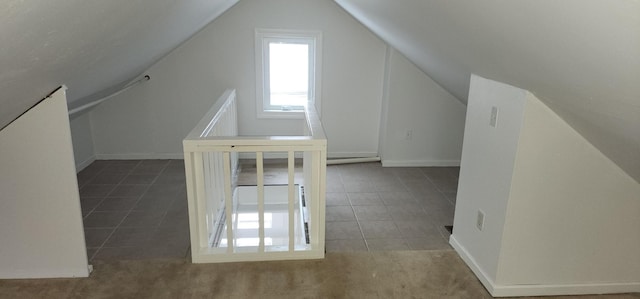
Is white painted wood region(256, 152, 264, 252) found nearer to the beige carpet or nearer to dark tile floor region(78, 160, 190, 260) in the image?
the beige carpet

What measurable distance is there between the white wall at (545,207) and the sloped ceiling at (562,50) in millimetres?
98

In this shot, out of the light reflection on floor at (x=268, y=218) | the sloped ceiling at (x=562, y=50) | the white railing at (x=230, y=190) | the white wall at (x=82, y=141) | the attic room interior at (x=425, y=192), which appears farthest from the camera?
the white wall at (x=82, y=141)

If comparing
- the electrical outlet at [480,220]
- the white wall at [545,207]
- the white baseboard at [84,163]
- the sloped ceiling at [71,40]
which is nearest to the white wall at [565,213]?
the white wall at [545,207]

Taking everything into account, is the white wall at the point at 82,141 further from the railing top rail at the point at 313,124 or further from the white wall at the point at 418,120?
the white wall at the point at 418,120

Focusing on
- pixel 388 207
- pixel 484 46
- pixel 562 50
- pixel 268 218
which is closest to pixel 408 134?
pixel 388 207

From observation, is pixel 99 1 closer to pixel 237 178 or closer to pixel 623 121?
pixel 623 121

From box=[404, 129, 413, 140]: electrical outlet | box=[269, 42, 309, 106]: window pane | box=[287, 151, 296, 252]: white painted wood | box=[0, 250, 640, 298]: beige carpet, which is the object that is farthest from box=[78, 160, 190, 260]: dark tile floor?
box=[404, 129, 413, 140]: electrical outlet

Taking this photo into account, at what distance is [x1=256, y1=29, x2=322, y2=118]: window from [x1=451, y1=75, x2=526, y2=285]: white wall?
A: 91.4 inches

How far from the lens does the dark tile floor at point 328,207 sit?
271cm

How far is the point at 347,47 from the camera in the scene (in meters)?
4.38

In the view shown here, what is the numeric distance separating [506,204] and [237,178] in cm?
269

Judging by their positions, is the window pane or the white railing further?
the window pane

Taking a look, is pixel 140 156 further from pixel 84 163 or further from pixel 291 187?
pixel 291 187

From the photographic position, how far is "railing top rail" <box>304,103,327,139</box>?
2.41 meters
